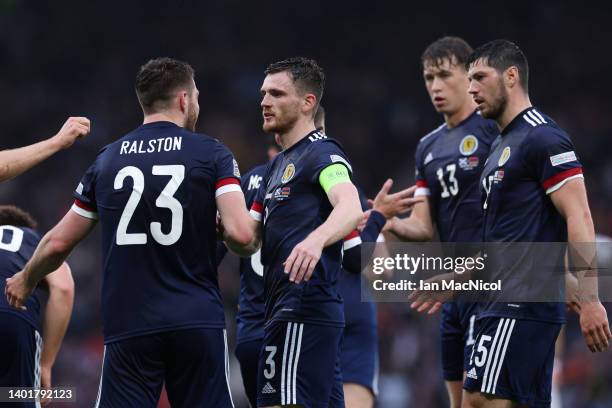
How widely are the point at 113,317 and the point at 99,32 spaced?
15.0 meters

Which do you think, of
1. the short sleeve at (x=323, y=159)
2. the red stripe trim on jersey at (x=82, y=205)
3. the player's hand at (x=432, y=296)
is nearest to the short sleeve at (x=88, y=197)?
the red stripe trim on jersey at (x=82, y=205)

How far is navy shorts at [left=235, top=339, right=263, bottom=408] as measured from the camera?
6.95 meters

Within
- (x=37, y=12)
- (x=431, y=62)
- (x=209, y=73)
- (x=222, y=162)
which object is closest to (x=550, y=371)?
(x=222, y=162)

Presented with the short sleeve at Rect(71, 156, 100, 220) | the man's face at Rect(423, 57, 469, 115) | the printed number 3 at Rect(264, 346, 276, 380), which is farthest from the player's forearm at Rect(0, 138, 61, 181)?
the man's face at Rect(423, 57, 469, 115)

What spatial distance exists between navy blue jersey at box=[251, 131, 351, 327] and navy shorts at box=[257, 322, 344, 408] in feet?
0.24

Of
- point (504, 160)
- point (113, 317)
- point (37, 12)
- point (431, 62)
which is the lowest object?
point (113, 317)

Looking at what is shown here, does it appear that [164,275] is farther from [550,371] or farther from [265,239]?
[550,371]

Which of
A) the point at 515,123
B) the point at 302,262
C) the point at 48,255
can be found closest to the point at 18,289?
the point at 48,255

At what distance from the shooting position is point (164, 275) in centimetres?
571

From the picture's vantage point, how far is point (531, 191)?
622 centimetres

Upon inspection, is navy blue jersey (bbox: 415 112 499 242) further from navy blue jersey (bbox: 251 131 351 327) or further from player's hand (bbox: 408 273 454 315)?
navy blue jersey (bbox: 251 131 351 327)

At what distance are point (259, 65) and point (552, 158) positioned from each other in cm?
1396

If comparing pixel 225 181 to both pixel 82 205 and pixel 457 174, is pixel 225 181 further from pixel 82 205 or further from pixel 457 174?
pixel 457 174

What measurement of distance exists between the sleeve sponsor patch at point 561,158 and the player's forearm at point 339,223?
127cm
